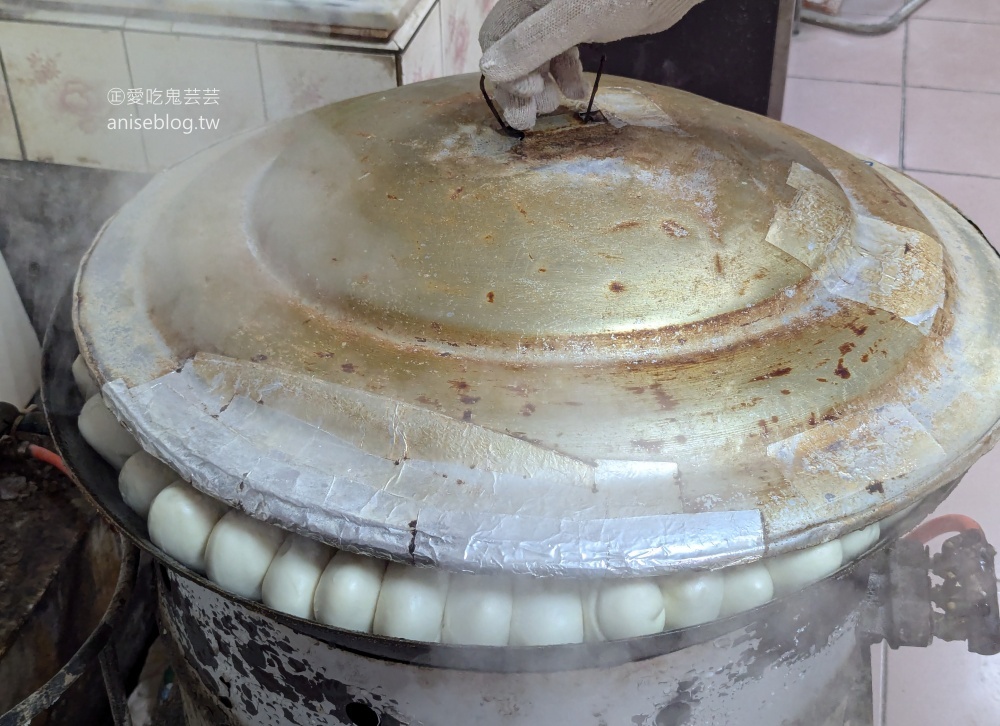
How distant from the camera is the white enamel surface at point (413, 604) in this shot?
3.12ft

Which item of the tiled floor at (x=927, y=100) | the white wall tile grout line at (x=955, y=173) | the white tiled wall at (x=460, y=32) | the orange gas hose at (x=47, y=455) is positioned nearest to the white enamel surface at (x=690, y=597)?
the orange gas hose at (x=47, y=455)

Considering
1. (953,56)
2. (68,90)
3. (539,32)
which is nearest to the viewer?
(539,32)

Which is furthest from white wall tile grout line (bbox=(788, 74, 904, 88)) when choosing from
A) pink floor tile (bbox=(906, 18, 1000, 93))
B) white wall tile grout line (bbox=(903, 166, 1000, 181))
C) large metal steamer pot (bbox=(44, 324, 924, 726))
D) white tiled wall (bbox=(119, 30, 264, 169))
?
large metal steamer pot (bbox=(44, 324, 924, 726))

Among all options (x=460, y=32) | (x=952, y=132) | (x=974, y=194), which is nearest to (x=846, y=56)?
(x=952, y=132)

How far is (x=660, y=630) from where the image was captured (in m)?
0.95

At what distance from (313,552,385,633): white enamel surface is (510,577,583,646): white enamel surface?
161 mm

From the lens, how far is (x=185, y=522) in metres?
1.02

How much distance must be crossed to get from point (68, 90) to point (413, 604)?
172 cm

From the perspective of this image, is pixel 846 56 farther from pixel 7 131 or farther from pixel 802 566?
pixel 802 566

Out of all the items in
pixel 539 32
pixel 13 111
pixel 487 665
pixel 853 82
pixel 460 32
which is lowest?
pixel 853 82

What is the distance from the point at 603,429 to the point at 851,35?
5.00 metres

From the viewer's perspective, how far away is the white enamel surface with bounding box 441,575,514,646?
0.94 metres

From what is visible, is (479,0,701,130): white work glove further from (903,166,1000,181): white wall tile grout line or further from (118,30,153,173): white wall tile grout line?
(903,166,1000,181): white wall tile grout line

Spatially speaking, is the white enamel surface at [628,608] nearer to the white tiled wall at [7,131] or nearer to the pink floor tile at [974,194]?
the white tiled wall at [7,131]
